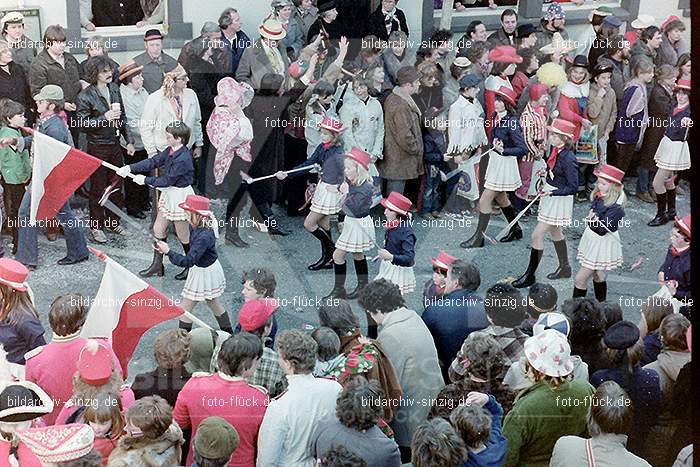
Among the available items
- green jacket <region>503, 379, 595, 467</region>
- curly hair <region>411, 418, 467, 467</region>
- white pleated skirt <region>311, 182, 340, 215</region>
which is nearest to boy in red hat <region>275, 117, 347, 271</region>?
white pleated skirt <region>311, 182, 340, 215</region>

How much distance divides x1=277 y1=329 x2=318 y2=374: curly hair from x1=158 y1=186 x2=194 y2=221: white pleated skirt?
1640 mm

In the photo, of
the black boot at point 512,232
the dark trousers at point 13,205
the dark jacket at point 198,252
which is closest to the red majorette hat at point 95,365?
the dark jacket at point 198,252

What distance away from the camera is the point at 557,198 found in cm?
727

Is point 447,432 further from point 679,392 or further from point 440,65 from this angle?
point 440,65

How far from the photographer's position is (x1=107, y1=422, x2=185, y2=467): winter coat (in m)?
4.97

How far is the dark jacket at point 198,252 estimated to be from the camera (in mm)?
6871

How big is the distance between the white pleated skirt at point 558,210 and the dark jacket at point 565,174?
0.04 m

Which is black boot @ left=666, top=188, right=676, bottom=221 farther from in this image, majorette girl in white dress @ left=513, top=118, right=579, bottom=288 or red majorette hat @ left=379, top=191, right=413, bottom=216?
red majorette hat @ left=379, top=191, right=413, bottom=216

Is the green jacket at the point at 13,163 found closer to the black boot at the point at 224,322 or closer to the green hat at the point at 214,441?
the black boot at the point at 224,322

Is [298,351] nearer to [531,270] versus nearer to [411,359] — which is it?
[411,359]

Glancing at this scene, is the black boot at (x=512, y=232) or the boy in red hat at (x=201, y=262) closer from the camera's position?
the boy in red hat at (x=201, y=262)

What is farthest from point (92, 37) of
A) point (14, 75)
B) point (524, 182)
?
point (524, 182)

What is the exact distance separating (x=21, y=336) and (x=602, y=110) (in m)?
3.46

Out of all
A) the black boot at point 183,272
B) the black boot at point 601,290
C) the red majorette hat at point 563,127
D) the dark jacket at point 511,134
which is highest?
the red majorette hat at point 563,127
